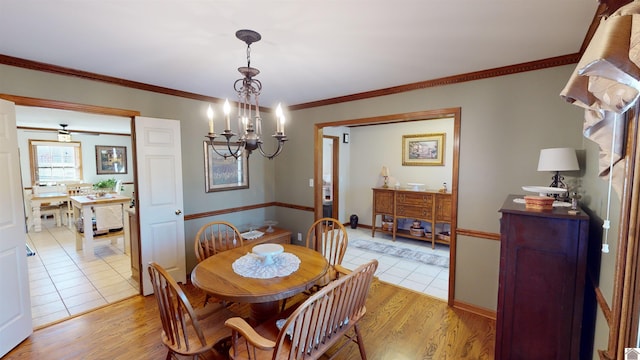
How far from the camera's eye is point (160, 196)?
3.07 meters

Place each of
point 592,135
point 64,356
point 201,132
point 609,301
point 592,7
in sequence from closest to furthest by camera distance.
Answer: point 592,135 → point 609,301 → point 592,7 → point 64,356 → point 201,132

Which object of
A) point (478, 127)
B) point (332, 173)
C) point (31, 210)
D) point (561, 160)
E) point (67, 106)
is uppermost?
point (67, 106)

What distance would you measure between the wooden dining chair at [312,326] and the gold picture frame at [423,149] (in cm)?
390

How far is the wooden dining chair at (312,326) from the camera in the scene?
1318 millimetres

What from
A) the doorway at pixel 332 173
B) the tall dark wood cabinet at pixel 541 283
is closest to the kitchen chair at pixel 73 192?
the doorway at pixel 332 173

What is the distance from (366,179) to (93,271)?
4794 millimetres

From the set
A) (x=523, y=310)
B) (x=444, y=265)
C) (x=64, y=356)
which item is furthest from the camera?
(x=444, y=265)

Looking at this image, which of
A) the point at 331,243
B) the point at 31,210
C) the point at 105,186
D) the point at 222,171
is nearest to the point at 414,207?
the point at 331,243

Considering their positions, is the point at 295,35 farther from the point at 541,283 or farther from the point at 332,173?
the point at 332,173

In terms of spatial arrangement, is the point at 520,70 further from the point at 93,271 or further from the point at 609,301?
Result: the point at 93,271

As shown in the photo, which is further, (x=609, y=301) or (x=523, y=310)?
(x=523, y=310)

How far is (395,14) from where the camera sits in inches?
62.4

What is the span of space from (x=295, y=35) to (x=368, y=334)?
2.44 meters

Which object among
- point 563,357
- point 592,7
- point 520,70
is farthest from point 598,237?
point 520,70
